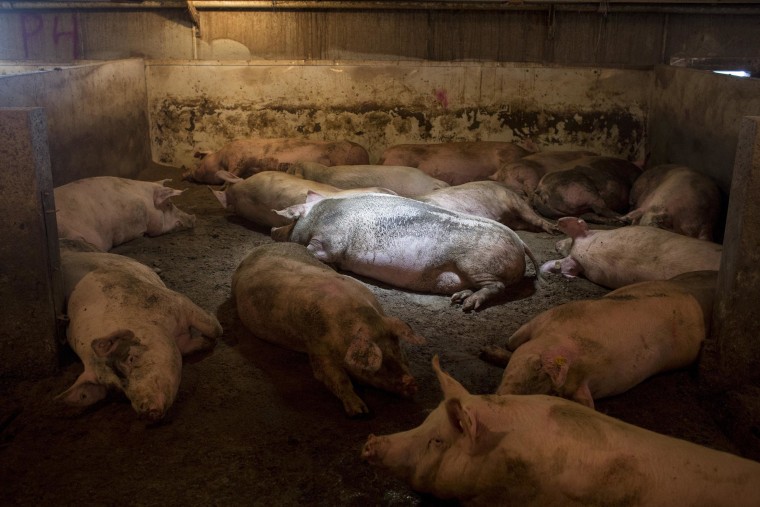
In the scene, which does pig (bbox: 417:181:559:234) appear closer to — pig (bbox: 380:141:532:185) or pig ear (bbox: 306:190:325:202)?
pig ear (bbox: 306:190:325:202)

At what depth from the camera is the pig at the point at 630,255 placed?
4949 millimetres

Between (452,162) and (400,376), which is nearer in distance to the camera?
(400,376)

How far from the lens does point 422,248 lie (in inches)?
206

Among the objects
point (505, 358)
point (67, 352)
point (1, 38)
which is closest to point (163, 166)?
point (1, 38)

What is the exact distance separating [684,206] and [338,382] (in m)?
4.08

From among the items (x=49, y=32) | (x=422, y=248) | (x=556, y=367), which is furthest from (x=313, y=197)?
(x=49, y=32)

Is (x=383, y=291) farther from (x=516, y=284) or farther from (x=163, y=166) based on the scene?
(x=163, y=166)

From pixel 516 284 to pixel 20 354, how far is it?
135 inches

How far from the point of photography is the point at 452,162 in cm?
860

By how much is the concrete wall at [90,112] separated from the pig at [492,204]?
3456 millimetres

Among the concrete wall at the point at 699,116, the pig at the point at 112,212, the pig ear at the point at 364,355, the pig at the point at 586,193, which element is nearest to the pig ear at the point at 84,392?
the pig ear at the point at 364,355

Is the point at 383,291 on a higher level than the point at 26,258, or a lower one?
lower

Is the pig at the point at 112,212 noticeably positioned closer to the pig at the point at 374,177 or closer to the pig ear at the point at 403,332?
the pig at the point at 374,177

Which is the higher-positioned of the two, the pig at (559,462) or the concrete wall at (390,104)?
the concrete wall at (390,104)
